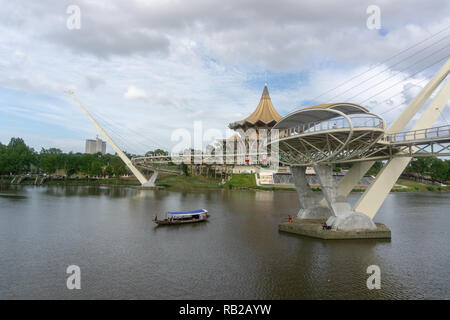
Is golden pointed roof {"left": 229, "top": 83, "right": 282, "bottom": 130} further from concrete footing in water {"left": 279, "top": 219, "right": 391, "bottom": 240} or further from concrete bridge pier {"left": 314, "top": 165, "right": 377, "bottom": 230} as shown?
concrete footing in water {"left": 279, "top": 219, "right": 391, "bottom": 240}

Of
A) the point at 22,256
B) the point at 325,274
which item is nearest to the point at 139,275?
the point at 22,256

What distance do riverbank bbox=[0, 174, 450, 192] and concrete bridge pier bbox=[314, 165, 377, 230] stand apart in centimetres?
4540

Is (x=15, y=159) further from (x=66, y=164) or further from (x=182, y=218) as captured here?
(x=182, y=218)

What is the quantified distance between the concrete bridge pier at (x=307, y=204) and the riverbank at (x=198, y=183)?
134ft

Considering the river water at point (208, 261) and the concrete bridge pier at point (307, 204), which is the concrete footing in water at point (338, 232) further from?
the concrete bridge pier at point (307, 204)

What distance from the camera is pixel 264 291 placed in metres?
12.5

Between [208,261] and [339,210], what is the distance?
11.7 m

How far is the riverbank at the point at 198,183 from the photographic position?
70.5 meters

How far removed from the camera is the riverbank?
70.5 metres

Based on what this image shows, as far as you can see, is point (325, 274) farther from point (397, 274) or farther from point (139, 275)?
point (139, 275)

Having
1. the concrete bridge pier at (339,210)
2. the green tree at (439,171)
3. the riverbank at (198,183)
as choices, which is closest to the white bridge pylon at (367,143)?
the concrete bridge pier at (339,210)

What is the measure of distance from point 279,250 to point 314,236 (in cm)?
452

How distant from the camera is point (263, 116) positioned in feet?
305

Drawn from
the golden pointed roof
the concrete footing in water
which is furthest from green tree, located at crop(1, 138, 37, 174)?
the concrete footing in water
